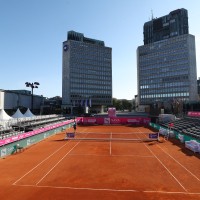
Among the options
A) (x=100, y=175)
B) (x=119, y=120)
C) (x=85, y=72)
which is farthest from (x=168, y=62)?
(x=100, y=175)

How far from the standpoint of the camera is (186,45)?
149 meters

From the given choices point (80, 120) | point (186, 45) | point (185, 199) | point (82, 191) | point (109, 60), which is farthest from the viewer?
point (109, 60)

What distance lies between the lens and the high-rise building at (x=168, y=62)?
149m

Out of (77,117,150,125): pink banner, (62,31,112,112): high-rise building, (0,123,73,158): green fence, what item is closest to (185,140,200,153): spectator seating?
(0,123,73,158): green fence

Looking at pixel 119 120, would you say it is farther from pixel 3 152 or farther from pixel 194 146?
pixel 3 152

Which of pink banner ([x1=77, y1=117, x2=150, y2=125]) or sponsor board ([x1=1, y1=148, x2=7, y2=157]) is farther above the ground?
pink banner ([x1=77, y1=117, x2=150, y2=125])

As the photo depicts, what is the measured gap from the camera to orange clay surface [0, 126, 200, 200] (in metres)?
17.7

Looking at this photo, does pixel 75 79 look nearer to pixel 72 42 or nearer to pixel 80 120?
pixel 72 42

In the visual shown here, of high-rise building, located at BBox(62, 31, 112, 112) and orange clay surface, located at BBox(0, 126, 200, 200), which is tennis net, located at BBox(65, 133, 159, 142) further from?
high-rise building, located at BBox(62, 31, 112, 112)

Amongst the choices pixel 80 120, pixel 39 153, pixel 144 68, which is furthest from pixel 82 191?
pixel 144 68

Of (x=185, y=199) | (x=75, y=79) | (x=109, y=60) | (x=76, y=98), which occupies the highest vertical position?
(x=109, y=60)

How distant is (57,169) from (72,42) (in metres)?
150

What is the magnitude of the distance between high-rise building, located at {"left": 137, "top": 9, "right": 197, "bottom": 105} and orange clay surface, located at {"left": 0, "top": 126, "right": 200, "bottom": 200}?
125 metres

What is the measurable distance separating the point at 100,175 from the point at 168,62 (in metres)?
149
